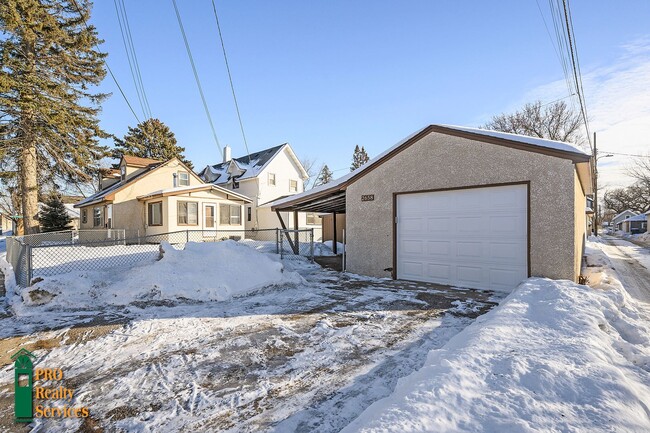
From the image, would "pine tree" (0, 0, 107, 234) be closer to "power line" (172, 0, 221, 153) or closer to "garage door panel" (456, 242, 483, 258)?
"power line" (172, 0, 221, 153)

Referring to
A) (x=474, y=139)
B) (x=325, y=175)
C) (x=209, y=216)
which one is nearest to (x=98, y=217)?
(x=209, y=216)

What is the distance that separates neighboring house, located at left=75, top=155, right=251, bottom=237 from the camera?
690 inches

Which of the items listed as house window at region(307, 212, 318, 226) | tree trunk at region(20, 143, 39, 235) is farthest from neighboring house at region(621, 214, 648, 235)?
tree trunk at region(20, 143, 39, 235)

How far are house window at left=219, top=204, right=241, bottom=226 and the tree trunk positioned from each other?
9293 mm

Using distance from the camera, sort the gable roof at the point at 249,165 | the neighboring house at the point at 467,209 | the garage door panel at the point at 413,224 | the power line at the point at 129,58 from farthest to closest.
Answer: the gable roof at the point at 249,165, the power line at the point at 129,58, the garage door panel at the point at 413,224, the neighboring house at the point at 467,209

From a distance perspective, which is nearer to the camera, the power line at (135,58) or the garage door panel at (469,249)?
the garage door panel at (469,249)

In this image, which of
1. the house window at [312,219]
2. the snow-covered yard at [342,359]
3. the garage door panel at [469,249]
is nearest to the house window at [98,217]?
the house window at [312,219]

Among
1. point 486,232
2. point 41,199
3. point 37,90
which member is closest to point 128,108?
point 37,90

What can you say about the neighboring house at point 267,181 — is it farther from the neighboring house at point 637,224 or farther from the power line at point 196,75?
the neighboring house at point 637,224

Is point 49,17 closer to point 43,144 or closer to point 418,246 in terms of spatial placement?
point 43,144

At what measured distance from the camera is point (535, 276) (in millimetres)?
6172

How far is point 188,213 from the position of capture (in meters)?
18.0

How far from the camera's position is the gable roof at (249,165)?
25000 mm

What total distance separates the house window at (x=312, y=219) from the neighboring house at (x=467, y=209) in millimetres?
16267
